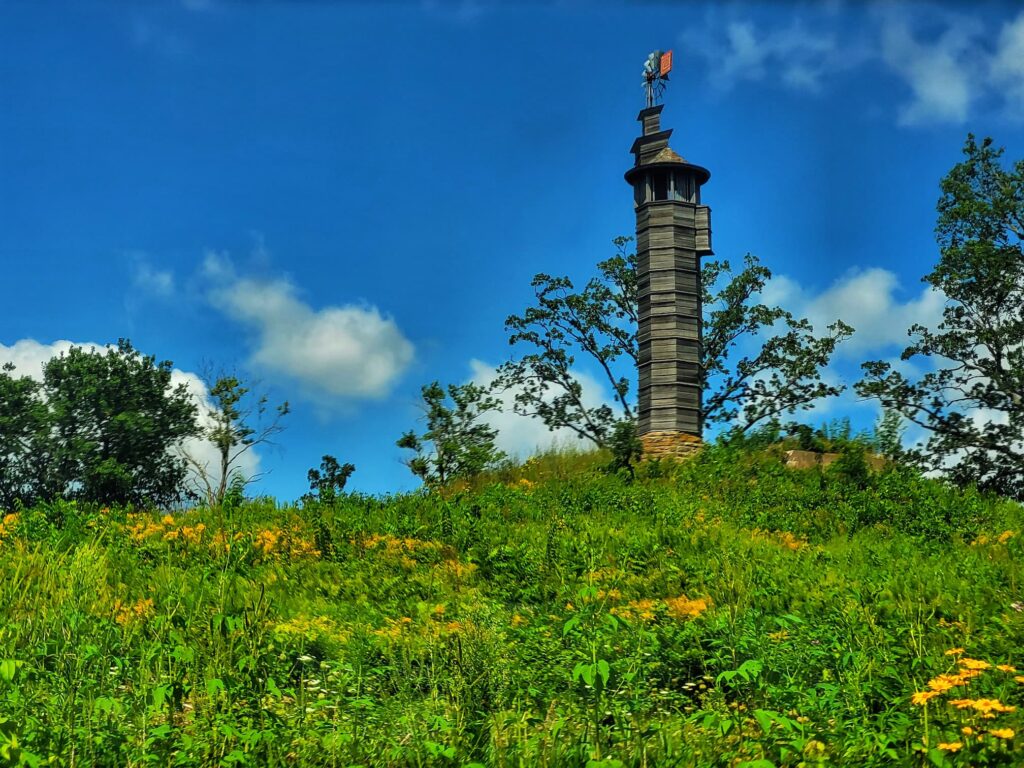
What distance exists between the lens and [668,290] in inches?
773

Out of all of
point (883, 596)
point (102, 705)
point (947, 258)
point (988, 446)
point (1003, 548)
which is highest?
point (947, 258)

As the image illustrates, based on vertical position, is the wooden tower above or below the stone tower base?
above

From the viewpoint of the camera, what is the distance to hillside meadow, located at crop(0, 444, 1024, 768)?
396 centimetres

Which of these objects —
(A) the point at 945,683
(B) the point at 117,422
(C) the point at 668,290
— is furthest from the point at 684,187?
(B) the point at 117,422

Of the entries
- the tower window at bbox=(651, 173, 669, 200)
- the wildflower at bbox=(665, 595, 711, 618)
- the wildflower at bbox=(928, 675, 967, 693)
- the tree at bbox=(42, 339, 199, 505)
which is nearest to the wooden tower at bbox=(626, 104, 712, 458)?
the tower window at bbox=(651, 173, 669, 200)

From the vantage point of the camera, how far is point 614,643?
6.29 metres

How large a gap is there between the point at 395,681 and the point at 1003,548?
26.4 ft

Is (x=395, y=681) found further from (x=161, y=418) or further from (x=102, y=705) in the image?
(x=161, y=418)

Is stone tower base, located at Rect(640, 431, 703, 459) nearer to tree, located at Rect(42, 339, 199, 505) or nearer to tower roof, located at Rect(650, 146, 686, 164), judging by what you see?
tower roof, located at Rect(650, 146, 686, 164)

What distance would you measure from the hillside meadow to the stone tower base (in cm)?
388

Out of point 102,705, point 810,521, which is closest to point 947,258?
point 810,521

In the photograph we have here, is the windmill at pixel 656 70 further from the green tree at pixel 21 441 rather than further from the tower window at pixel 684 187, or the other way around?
the green tree at pixel 21 441

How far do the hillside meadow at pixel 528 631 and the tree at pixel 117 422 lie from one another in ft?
69.0

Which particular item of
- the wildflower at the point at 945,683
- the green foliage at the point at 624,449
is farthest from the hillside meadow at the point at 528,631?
the green foliage at the point at 624,449
